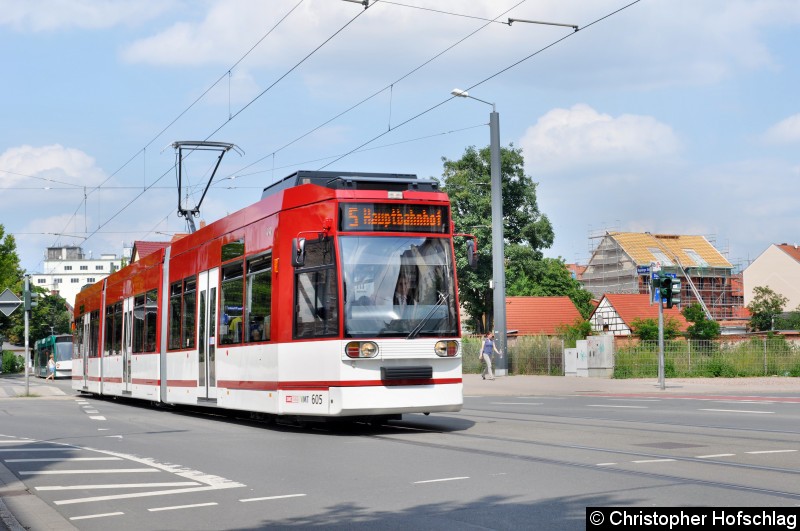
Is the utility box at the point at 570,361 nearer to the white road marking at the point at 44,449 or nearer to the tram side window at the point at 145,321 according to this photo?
the tram side window at the point at 145,321

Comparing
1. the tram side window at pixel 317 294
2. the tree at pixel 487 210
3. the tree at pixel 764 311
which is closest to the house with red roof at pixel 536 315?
the tree at pixel 487 210

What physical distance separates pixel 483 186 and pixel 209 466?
60.2 meters

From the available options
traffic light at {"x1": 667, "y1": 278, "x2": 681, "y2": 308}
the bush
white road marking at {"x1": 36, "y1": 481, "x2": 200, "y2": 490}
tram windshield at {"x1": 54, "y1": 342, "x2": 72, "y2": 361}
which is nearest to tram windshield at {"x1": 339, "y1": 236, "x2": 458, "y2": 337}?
white road marking at {"x1": 36, "y1": 481, "x2": 200, "y2": 490}

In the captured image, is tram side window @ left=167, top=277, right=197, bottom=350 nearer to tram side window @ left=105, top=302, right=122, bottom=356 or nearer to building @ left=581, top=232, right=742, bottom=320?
tram side window @ left=105, top=302, right=122, bottom=356

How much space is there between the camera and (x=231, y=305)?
1767 cm

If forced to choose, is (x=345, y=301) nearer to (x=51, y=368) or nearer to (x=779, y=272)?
(x=51, y=368)

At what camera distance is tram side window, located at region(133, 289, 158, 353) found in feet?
76.6

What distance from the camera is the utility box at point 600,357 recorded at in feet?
121

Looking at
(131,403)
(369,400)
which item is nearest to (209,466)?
(369,400)

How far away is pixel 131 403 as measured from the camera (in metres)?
28.9

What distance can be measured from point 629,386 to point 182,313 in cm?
1656

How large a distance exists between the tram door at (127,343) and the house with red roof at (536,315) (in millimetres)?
48861

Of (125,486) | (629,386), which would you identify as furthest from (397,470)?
(629,386)

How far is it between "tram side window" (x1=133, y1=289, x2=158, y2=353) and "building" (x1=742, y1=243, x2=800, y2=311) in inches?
3412
